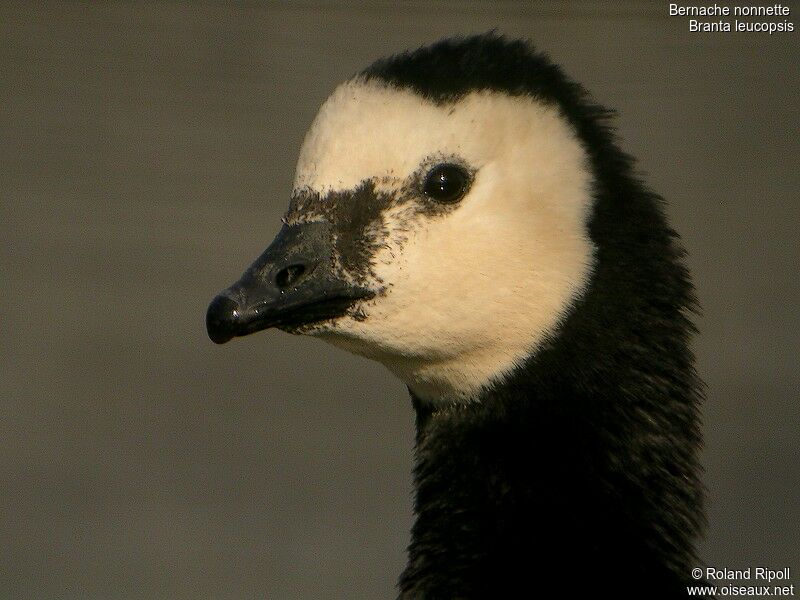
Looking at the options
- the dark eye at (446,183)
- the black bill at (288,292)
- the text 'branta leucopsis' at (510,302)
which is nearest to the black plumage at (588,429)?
the text 'branta leucopsis' at (510,302)

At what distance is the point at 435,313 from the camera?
1.93 meters

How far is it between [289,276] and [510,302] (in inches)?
13.4

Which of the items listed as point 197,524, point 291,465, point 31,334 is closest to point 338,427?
point 291,465

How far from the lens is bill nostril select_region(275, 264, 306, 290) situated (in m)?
1.95

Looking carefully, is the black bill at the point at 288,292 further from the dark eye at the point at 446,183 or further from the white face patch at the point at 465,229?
the dark eye at the point at 446,183

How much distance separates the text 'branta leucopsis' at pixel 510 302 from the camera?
193 cm

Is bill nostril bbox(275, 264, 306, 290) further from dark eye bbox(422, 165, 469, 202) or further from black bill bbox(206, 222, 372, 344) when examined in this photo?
dark eye bbox(422, 165, 469, 202)

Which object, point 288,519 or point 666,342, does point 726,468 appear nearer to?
point 288,519

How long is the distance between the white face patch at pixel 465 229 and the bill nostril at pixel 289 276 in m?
0.09

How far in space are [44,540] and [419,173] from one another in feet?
9.75

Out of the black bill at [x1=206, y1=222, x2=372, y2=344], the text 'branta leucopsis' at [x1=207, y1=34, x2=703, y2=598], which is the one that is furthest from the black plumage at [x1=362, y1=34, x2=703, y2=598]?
the black bill at [x1=206, y1=222, x2=372, y2=344]

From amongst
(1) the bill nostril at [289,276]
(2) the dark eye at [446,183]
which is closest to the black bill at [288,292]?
(1) the bill nostril at [289,276]

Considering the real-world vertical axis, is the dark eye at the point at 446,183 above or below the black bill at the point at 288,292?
above

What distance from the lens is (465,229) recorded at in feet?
6.37
